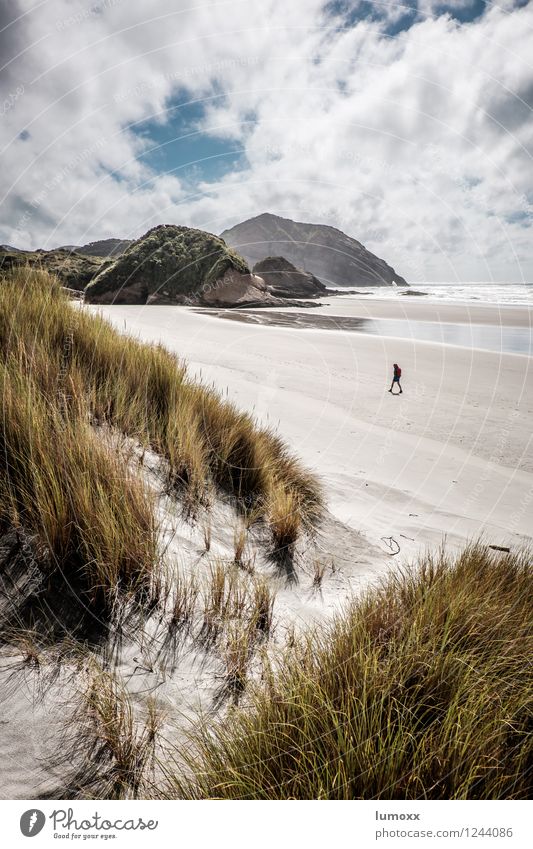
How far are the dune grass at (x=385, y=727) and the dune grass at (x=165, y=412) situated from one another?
1422 mm

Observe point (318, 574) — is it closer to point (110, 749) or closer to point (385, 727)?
point (385, 727)

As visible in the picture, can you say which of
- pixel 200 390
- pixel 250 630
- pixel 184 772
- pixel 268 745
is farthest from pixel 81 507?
pixel 200 390

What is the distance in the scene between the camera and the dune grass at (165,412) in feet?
9.99

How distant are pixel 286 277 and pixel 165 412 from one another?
4034 centimetres

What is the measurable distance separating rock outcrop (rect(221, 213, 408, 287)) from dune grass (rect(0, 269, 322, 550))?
45.1 meters

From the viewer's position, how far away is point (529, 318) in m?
23.1

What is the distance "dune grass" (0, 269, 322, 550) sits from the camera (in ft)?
9.99

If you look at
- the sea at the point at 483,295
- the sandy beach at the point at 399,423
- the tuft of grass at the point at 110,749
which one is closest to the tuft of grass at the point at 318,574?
the sandy beach at the point at 399,423

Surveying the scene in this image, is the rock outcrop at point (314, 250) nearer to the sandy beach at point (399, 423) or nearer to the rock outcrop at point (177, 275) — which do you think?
the rock outcrop at point (177, 275)

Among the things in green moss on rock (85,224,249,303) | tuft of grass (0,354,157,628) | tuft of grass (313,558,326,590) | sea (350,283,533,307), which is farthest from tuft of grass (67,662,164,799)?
sea (350,283,533,307)

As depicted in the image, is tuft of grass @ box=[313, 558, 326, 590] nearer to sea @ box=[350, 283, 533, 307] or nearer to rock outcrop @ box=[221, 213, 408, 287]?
sea @ box=[350, 283, 533, 307]

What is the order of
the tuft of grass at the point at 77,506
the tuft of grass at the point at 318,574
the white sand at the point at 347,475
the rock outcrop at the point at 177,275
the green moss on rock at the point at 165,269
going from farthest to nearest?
the rock outcrop at the point at 177,275, the green moss on rock at the point at 165,269, the tuft of grass at the point at 318,574, the tuft of grass at the point at 77,506, the white sand at the point at 347,475

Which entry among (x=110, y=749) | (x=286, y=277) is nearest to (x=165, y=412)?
(x=110, y=749)

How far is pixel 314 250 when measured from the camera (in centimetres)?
7206
